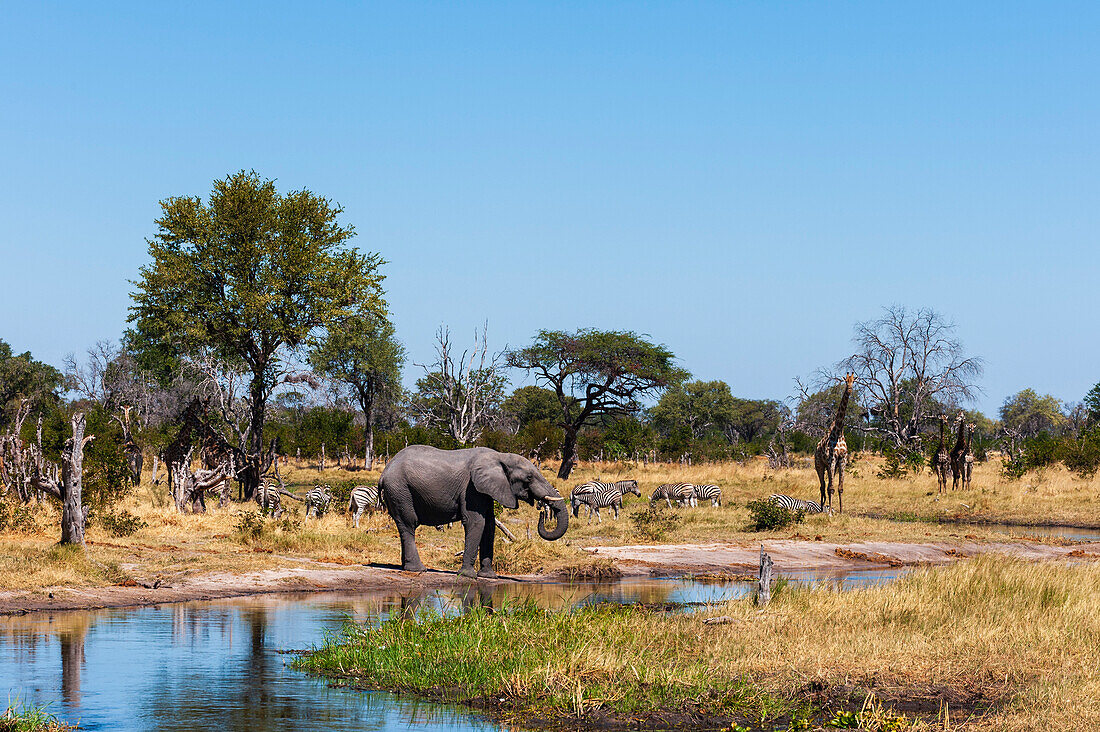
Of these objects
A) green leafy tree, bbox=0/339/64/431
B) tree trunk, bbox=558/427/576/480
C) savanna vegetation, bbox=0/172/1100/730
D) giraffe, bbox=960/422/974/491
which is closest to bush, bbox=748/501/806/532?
savanna vegetation, bbox=0/172/1100/730

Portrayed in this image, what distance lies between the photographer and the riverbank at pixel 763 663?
9.85m

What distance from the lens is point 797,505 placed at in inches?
1280

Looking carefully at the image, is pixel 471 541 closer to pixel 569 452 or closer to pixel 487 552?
pixel 487 552

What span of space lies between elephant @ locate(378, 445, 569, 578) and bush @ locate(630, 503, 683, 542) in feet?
21.1

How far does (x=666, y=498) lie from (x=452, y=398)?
19.1 meters

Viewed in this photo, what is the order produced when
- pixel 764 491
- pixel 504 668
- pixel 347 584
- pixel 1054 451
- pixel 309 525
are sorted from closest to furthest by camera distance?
pixel 504 668, pixel 347 584, pixel 309 525, pixel 764 491, pixel 1054 451

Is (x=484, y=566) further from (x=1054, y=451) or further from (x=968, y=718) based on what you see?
(x=1054, y=451)

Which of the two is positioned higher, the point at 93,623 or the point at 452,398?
the point at 452,398

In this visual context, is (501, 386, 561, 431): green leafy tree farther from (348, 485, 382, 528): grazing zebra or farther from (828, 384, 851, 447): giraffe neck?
(348, 485, 382, 528): grazing zebra

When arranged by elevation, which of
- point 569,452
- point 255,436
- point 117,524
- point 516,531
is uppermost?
point 255,436

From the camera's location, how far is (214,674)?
11.3 meters

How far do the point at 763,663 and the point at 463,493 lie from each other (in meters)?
9.19

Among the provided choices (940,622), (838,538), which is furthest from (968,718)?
(838,538)

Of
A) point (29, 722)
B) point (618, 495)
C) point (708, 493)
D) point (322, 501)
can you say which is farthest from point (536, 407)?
point (29, 722)
